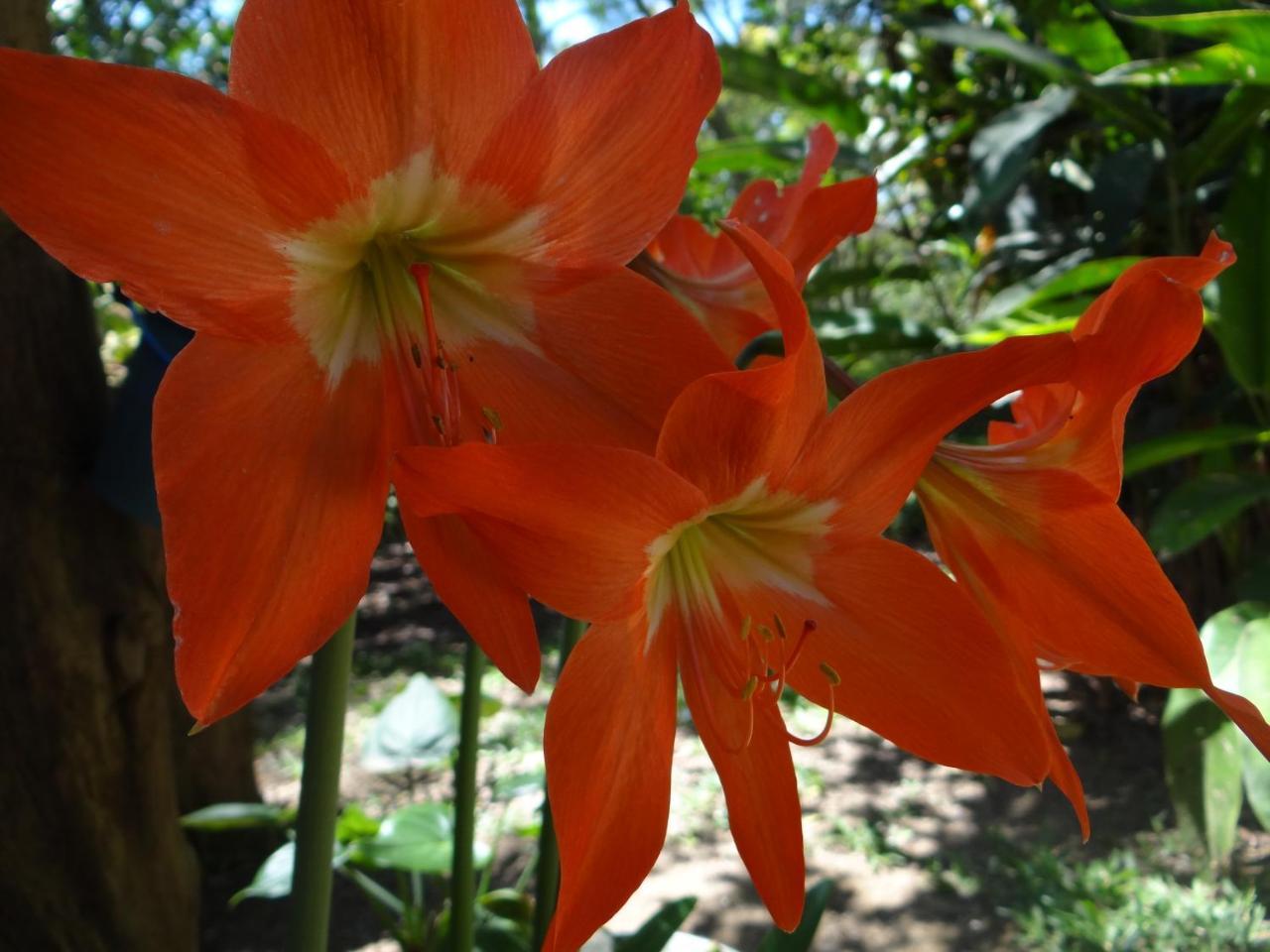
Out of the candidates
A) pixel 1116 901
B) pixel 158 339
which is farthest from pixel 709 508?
pixel 1116 901

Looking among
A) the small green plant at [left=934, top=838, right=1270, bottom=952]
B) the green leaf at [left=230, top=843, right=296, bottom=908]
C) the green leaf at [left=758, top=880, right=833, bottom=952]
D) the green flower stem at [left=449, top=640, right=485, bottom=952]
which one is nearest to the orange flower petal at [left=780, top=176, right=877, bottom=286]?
the green flower stem at [left=449, top=640, right=485, bottom=952]

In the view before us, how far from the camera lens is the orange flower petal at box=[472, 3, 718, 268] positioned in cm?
44

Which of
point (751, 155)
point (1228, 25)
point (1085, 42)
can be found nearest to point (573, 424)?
point (1228, 25)

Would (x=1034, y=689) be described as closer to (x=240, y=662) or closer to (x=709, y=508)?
(x=709, y=508)

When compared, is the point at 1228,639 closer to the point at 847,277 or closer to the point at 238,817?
the point at 847,277

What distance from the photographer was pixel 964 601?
1.67 ft

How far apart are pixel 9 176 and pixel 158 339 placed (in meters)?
0.64

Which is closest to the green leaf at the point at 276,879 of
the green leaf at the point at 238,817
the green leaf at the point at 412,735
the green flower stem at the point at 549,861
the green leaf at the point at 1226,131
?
the green leaf at the point at 238,817

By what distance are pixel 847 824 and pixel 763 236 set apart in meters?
2.46

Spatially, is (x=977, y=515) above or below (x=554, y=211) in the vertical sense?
below

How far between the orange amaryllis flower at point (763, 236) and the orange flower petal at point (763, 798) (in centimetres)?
24

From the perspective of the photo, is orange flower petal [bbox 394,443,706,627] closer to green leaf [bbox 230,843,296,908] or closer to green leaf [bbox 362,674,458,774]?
green leaf [bbox 230,843,296,908]

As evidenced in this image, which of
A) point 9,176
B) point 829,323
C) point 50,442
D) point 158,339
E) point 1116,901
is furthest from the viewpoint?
point 829,323

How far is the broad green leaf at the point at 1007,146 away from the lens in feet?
6.72
